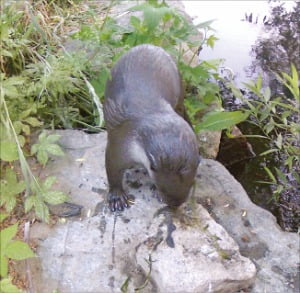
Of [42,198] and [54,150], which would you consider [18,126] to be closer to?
[54,150]

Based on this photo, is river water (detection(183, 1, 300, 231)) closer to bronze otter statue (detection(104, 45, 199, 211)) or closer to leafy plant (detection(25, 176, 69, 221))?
bronze otter statue (detection(104, 45, 199, 211))

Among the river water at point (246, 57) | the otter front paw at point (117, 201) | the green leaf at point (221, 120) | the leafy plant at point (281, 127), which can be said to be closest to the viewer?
the otter front paw at point (117, 201)

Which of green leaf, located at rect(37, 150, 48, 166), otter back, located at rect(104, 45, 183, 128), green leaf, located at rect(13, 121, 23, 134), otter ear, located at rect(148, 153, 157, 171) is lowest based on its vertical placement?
green leaf, located at rect(37, 150, 48, 166)

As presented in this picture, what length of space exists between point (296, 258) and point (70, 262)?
874 mm

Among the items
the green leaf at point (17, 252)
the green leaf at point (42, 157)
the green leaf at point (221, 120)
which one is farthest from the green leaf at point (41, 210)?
the green leaf at point (221, 120)

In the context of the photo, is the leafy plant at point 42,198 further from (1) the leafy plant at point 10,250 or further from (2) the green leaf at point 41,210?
(1) the leafy plant at point 10,250

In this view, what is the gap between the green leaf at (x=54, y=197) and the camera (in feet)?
6.40

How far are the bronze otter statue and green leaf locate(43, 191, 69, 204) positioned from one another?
0.66 ft

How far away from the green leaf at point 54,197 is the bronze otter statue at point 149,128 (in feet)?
0.66

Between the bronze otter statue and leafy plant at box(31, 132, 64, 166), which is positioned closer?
the bronze otter statue

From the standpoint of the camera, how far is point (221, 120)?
240cm

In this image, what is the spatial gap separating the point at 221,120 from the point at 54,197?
89 cm

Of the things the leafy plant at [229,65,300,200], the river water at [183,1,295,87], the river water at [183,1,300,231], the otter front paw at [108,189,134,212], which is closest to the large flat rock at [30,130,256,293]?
the otter front paw at [108,189,134,212]

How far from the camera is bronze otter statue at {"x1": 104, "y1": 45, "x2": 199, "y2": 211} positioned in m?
1.57
